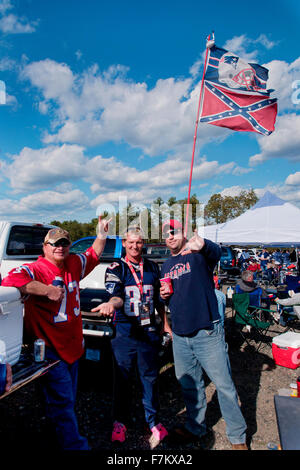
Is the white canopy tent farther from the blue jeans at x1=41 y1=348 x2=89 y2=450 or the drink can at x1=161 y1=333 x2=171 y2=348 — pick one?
the blue jeans at x1=41 y1=348 x2=89 y2=450

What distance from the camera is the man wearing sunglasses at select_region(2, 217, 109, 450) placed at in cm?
207

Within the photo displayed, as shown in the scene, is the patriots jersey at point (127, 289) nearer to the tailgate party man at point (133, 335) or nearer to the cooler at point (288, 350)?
the tailgate party man at point (133, 335)

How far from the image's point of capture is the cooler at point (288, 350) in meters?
3.24

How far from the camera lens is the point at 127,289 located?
2.70m

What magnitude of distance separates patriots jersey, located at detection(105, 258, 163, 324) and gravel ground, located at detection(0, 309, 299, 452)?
0.92m

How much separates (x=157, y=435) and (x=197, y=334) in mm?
1164

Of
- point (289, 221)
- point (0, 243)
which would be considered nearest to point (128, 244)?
point (0, 243)

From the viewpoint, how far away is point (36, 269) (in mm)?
2242

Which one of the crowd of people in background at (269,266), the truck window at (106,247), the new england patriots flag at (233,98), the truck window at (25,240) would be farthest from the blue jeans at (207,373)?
the crowd of people in background at (269,266)

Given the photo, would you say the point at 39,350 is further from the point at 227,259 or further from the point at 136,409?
the point at 227,259

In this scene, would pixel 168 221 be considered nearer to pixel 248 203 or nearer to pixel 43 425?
pixel 43 425

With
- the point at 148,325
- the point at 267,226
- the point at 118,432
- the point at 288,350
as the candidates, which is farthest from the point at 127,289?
the point at 267,226

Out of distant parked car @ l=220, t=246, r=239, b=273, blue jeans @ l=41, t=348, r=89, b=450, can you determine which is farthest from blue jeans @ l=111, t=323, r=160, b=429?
distant parked car @ l=220, t=246, r=239, b=273
